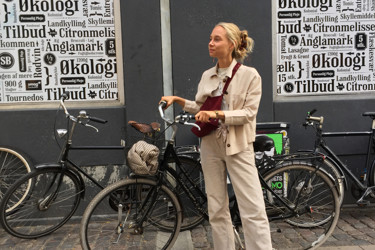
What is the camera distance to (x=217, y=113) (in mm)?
2725

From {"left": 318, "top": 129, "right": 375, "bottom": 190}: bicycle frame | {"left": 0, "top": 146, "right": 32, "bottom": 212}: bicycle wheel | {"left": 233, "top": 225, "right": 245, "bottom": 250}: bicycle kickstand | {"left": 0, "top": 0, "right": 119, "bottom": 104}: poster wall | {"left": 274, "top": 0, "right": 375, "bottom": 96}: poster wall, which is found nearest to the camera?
{"left": 233, "top": 225, "right": 245, "bottom": 250}: bicycle kickstand

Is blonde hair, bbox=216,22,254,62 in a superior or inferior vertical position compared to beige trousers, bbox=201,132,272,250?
superior

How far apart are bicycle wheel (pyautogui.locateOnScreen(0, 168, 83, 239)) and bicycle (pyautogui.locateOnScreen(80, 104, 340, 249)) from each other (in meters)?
0.62

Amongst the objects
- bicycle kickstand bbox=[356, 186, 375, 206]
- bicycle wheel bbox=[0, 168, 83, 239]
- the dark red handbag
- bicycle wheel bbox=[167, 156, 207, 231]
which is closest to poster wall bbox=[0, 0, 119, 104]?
bicycle wheel bbox=[0, 168, 83, 239]

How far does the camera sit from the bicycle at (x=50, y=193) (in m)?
A: 3.81

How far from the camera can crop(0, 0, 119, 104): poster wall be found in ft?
15.1

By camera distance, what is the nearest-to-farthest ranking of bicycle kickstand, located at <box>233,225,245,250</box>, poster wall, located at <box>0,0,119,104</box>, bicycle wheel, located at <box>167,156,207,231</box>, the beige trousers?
the beige trousers
bicycle kickstand, located at <box>233,225,245,250</box>
bicycle wheel, located at <box>167,156,207,231</box>
poster wall, located at <box>0,0,119,104</box>

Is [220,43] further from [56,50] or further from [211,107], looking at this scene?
[56,50]

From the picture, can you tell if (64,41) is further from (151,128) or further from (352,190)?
(352,190)

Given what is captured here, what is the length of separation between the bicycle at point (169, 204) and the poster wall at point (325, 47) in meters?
1.61

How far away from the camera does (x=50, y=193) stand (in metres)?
3.95

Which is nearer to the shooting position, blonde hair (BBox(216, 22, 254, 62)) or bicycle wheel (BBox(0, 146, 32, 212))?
blonde hair (BBox(216, 22, 254, 62))

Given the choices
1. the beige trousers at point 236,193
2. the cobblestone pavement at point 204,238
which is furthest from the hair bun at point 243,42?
the cobblestone pavement at point 204,238

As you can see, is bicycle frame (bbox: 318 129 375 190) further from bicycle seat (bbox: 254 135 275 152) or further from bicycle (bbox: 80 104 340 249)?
bicycle seat (bbox: 254 135 275 152)
